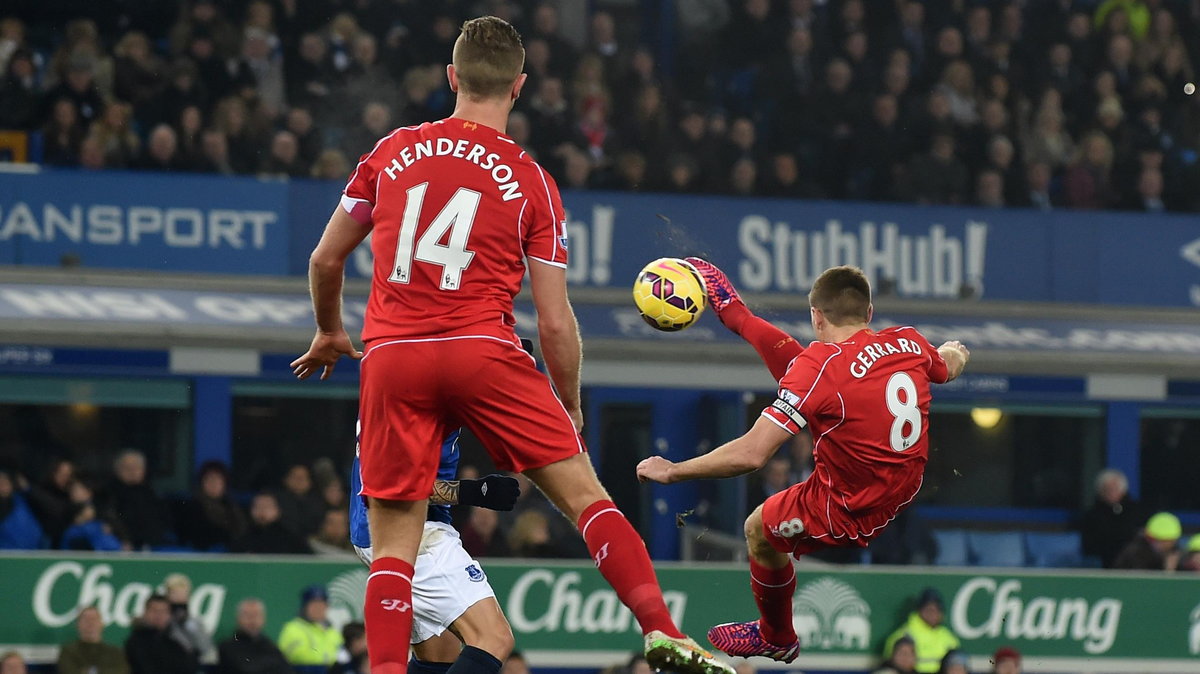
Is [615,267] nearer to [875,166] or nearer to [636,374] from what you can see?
[636,374]

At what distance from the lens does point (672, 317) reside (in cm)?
728

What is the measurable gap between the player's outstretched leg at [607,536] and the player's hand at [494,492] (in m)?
0.48

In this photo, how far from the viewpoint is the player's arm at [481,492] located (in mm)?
6387

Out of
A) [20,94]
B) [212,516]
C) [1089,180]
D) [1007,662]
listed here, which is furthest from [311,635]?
[1089,180]

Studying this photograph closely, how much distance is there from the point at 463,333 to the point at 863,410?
1.90 metres

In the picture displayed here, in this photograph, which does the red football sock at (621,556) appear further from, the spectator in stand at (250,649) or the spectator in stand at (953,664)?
the spectator in stand at (953,664)

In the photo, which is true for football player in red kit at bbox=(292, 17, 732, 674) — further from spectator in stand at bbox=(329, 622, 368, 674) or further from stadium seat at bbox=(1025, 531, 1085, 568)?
stadium seat at bbox=(1025, 531, 1085, 568)

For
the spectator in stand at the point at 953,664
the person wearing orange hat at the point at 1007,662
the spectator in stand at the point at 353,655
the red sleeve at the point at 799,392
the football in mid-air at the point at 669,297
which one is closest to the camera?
the red sleeve at the point at 799,392

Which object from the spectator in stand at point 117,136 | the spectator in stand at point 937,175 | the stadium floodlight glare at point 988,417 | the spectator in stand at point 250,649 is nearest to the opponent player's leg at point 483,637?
the spectator in stand at point 250,649

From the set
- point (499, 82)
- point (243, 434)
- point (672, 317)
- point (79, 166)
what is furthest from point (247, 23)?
point (499, 82)

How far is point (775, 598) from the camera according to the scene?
24.9 feet

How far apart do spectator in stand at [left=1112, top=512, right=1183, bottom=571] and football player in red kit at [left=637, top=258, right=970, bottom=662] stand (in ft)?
25.2

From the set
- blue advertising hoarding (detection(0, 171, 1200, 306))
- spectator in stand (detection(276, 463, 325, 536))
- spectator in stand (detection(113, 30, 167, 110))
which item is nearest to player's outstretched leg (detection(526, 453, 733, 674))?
spectator in stand (detection(276, 463, 325, 536))

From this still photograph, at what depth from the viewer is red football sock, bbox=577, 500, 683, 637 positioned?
5738mm
